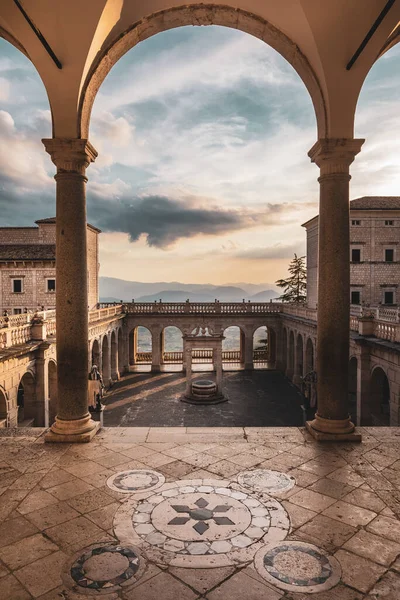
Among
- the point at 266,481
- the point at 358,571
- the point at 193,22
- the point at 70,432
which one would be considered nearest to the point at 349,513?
the point at 358,571

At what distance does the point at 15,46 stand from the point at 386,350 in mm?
16418

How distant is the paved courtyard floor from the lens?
24109 millimetres

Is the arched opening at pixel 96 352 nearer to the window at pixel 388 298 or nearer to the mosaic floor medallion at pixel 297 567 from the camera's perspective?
the mosaic floor medallion at pixel 297 567

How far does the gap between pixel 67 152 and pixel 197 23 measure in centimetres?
375

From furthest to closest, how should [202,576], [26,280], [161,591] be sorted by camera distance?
1. [26,280]
2. [202,576]
3. [161,591]

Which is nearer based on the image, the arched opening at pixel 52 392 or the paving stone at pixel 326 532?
the paving stone at pixel 326 532

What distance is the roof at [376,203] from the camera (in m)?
43.1

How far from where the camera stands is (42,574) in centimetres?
400

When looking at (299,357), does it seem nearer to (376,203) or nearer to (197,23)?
(376,203)

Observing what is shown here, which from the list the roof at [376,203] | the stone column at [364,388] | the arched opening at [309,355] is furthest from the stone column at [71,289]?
the roof at [376,203]

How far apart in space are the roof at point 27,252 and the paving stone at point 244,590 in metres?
40.3

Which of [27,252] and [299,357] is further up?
[27,252]

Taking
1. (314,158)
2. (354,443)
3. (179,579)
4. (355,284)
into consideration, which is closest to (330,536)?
(179,579)

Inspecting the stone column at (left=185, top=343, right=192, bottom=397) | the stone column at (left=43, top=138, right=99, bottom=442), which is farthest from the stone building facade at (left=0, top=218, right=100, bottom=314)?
the stone column at (left=43, top=138, right=99, bottom=442)
